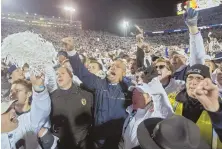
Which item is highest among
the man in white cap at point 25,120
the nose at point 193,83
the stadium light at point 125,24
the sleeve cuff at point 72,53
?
the stadium light at point 125,24

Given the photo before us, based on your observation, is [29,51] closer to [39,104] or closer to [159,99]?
[39,104]

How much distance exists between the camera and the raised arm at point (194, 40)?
1823mm

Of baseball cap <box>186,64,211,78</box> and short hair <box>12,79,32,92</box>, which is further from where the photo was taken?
short hair <box>12,79,32,92</box>

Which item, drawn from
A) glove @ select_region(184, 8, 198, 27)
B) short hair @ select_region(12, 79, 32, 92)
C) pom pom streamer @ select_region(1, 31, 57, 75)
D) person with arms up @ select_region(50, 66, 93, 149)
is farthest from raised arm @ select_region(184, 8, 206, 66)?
short hair @ select_region(12, 79, 32, 92)

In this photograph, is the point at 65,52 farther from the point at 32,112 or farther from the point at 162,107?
the point at 162,107

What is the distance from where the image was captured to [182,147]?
43.3 inches

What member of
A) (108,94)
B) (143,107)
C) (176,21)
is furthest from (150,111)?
(176,21)

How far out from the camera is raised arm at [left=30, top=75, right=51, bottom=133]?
190 cm

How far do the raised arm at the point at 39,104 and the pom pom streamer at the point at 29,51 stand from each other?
2.7 inches

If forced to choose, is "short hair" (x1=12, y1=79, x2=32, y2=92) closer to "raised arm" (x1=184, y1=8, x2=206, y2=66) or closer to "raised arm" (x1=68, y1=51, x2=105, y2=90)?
"raised arm" (x1=68, y1=51, x2=105, y2=90)

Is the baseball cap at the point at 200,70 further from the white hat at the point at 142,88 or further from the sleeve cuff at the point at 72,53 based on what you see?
the sleeve cuff at the point at 72,53

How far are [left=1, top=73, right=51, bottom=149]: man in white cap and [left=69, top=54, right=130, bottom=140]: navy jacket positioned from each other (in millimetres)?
249

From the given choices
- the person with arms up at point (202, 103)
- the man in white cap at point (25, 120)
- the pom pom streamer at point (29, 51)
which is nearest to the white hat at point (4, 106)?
the man in white cap at point (25, 120)

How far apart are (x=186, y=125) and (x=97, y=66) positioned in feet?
2.99
